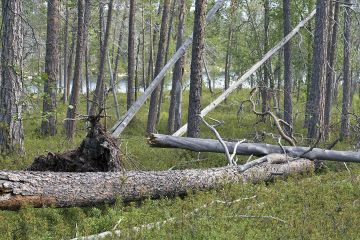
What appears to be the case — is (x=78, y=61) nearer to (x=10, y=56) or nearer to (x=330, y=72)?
(x=10, y=56)

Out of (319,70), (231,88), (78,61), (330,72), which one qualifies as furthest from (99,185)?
(330,72)

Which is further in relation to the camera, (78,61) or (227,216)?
(78,61)

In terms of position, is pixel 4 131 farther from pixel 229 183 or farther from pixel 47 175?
pixel 229 183

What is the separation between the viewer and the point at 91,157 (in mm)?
9258

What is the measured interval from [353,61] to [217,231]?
62.3ft

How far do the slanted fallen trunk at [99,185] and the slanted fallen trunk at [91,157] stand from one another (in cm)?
99

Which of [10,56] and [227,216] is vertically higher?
[10,56]

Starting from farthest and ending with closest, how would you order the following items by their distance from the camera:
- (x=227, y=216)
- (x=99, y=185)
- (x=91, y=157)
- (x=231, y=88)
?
1. (x=231, y=88)
2. (x=91, y=157)
3. (x=99, y=185)
4. (x=227, y=216)

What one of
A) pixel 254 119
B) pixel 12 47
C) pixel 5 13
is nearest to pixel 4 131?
pixel 12 47

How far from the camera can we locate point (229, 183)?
8922mm

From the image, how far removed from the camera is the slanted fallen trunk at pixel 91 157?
9034 mm

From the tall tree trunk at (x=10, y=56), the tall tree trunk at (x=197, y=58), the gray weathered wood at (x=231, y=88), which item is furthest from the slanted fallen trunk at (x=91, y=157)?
the gray weathered wood at (x=231, y=88)

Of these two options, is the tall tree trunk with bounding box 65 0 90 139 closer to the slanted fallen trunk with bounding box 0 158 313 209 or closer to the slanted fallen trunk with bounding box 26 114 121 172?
the slanted fallen trunk with bounding box 26 114 121 172

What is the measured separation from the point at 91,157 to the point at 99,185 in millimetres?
1735
